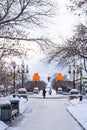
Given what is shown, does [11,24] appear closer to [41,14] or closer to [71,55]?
[41,14]

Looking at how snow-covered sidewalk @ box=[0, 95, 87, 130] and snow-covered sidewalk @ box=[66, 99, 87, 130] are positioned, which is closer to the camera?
snow-covered sidewalk @ box=[0, 95, 87, 130]

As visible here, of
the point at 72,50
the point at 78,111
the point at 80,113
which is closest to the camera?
the point at 72,50

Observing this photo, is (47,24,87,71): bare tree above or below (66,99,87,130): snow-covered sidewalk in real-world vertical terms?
above

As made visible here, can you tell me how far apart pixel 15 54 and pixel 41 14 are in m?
3.29

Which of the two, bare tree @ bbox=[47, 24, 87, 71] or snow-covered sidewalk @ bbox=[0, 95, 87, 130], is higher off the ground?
bare tree @ bbox=[47, 24, 87, 71]

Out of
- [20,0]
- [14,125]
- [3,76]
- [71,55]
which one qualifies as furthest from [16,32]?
[3,76]

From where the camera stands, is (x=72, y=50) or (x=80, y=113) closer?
(x=72, y=50)

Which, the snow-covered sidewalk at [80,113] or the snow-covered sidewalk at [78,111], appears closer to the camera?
the snow-covered sidewalk at [78,111]

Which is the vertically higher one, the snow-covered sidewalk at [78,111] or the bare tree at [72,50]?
the bare tree at [72,50]

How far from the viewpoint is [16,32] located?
24547 mm

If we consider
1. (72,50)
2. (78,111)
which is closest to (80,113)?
(78,111)

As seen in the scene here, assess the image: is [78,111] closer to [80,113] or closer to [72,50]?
[80,113]

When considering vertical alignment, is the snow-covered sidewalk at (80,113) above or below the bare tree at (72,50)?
below

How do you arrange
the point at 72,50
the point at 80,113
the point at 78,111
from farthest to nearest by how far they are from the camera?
the point at 78,111 < the point at 80,113 < the point at 72,50
